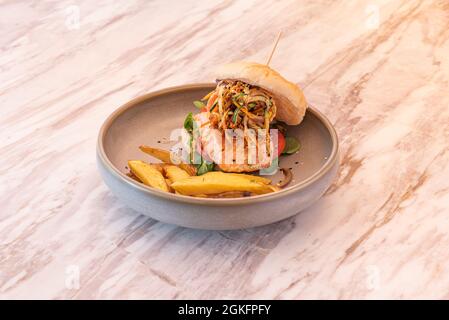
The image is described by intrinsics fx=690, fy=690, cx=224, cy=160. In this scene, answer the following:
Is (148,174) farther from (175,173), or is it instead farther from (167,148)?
(167,148)

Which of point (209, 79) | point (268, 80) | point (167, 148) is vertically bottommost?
point (209, 79)

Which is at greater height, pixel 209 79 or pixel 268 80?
pixel 268 80

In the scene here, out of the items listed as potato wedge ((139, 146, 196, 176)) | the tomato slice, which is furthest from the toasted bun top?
potato wedge ((139, 146, 196, 176))

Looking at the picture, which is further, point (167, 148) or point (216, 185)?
point (167, 148)

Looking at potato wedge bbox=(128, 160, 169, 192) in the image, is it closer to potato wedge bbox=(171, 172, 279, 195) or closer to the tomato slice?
potato wedge bbox=(171, 172, 279, 195)

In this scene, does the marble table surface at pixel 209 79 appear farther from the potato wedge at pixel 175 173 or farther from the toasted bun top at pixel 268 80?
the toasted bun top at pixel 268 80

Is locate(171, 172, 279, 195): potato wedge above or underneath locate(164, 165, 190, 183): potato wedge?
above

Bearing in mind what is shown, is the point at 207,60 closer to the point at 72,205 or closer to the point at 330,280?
the point at 72,205

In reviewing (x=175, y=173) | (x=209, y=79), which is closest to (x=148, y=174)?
(x=175, y=173)
